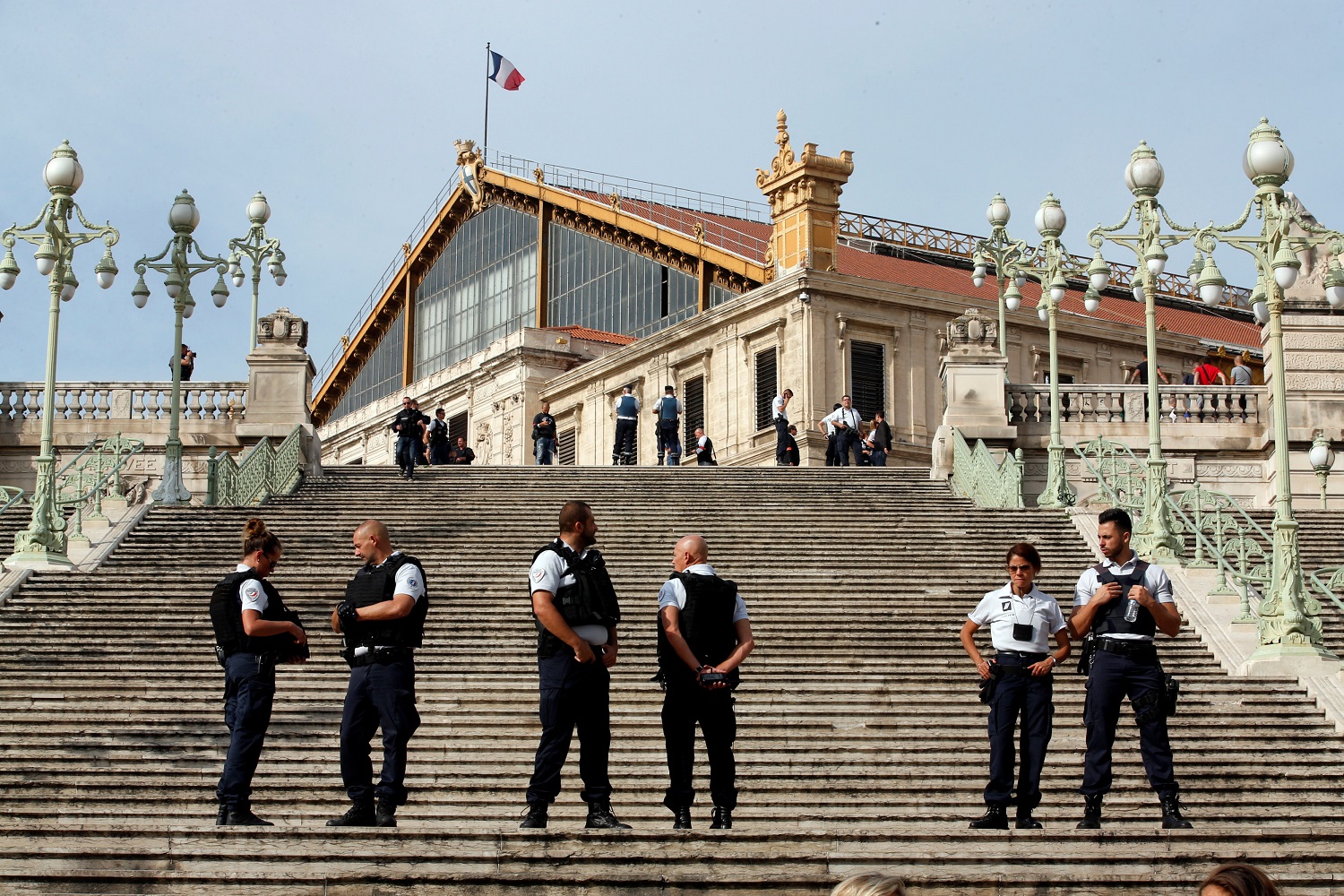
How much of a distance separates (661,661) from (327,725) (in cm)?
400

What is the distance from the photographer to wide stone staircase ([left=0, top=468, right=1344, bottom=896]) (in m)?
9.16

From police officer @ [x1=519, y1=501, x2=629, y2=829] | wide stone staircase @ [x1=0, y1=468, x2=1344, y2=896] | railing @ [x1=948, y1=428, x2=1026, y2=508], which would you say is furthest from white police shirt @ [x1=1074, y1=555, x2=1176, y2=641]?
railing @ [x1=948, y1=428, x2=1026, y2=508]

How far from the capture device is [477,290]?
179 feet

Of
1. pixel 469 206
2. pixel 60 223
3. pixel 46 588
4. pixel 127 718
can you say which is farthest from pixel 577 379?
pixel 127 718

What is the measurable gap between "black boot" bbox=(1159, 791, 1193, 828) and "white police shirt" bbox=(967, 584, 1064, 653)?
3.17 ft

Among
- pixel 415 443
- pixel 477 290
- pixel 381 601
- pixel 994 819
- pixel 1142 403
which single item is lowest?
pixel 994 819

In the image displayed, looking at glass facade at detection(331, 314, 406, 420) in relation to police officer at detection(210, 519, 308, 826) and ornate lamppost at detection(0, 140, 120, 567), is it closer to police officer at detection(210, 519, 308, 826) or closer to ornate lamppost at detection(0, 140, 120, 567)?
ornate lamppost at detection(0, 140, 120, 567)

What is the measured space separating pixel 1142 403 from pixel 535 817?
1898cm

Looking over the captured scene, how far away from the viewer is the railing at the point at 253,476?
73.0 ft

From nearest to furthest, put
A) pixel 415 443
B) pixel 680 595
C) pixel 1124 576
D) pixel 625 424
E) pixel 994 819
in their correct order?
pixel 680 595, pixel 994 819, pixel 1124 576, pixel 415 443, pixel 625 424

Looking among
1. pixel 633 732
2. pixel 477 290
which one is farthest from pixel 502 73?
pixel 633 732

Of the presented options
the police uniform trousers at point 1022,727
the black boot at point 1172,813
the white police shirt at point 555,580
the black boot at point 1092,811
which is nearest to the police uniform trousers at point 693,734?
the white police shirt at point 555,580

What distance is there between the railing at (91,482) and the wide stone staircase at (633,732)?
0.64 m

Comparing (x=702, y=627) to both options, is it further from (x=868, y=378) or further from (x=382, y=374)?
(x=382, y=374)
